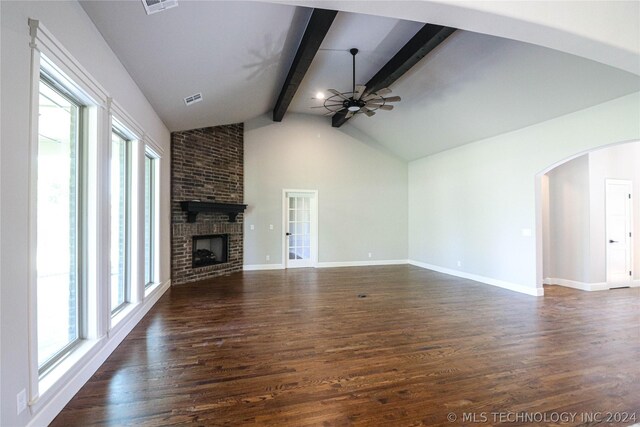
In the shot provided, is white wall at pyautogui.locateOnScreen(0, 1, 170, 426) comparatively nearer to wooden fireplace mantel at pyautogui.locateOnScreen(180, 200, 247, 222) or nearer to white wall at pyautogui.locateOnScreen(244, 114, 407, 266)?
wooden fireplace mantel at pyautogui.locateOnScreen(180, 200, 247, 222)

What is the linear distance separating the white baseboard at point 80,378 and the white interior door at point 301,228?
170 inches

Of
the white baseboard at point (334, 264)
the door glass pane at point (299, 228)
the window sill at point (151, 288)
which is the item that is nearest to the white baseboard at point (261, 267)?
the white baseboard at point (334, 264)

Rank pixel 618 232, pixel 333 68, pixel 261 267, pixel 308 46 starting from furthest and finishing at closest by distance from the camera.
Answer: pixel 261 267, pixel 618 232, pixel 333 68, pixel 308 46

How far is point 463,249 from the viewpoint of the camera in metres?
6.59

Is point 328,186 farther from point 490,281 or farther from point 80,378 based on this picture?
point 80,378

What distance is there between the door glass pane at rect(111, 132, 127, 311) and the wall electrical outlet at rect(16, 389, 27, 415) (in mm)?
1887

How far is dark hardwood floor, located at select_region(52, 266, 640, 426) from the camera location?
199 centimetres

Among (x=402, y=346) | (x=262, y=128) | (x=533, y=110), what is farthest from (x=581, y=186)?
(x=262, y=128)

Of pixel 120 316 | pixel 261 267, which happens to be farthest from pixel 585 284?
pixel 120 316

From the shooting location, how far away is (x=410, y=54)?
4336 mm

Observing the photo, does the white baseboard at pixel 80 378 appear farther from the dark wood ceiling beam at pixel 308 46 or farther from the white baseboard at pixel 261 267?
the dark wood ceiling beam at pixel 308 46

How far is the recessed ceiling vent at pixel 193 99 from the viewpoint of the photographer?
14.3 feet

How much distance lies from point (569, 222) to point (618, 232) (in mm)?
915

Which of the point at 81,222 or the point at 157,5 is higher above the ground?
the point at 157,5
